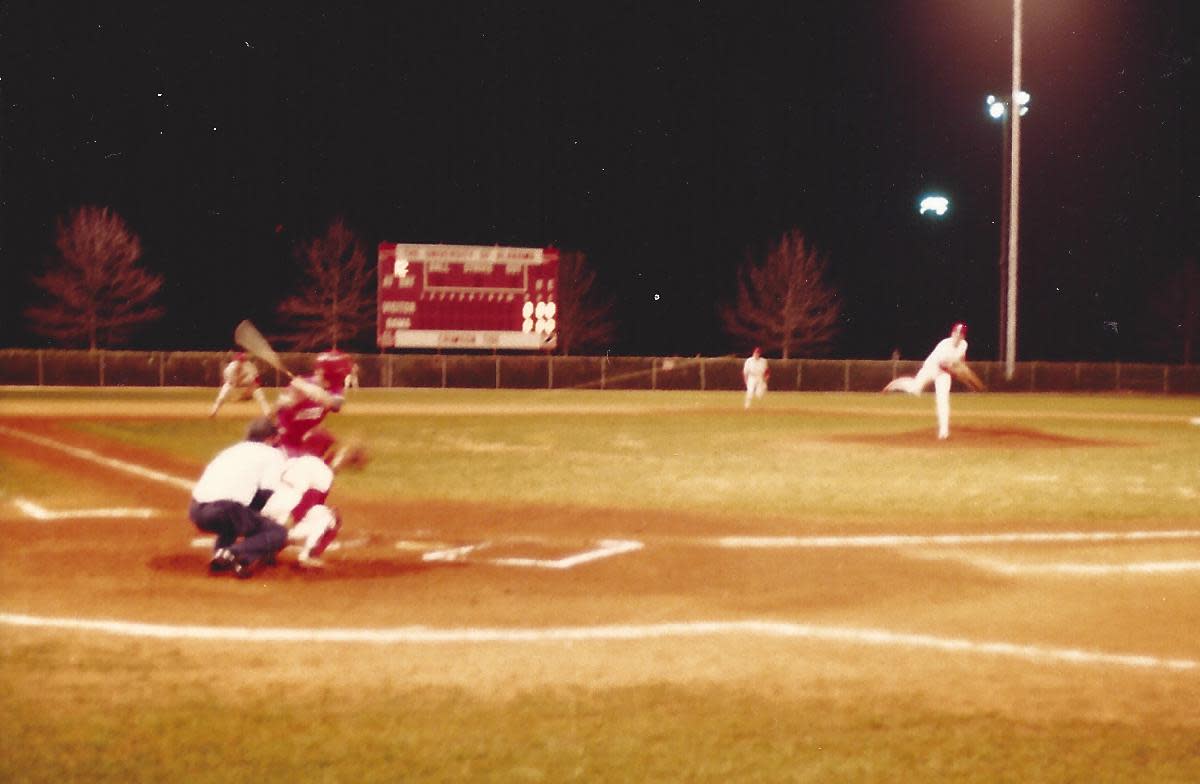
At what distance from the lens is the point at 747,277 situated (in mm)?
78875

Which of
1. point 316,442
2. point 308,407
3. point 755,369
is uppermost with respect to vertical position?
point 755,369

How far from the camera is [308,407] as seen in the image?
8875 mm

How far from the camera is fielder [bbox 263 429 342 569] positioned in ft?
27.8

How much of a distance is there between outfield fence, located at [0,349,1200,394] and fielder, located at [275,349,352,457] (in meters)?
39.2

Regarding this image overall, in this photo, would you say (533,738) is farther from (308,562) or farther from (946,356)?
(946,356)

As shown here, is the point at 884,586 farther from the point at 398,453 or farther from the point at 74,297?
the point at 74,297

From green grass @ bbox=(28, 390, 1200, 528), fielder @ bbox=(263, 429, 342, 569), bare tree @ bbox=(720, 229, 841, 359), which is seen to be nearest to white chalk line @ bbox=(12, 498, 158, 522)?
green grass @ bbox=(28, 390, 1200, 528)

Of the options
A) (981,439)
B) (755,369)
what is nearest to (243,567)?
(981,439)

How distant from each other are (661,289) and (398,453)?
64.0 m

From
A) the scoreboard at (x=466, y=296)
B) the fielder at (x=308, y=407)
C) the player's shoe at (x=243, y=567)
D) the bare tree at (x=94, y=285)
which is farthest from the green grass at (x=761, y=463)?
the bare tree at (x=94, y=285)

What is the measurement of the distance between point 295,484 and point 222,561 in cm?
72

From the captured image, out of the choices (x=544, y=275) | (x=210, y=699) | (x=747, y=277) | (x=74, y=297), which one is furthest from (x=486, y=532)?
(x=747, y=277)

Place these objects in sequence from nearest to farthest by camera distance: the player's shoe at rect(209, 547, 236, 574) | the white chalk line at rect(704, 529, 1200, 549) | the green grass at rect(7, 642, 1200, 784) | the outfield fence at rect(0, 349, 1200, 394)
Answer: the green grass at rect(7, 642, 1200, 784) < the player's shoe at rect(209, 547, 236, 574) < the white chalk line at rect(704, 529, 1200, 549) < the outfield fence at rect(0, 349, 1200, 394)

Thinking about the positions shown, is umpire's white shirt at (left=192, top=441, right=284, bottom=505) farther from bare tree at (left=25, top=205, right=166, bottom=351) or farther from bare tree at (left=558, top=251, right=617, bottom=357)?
bare tree at (left=25, top=205, right=166, bottom=351)
